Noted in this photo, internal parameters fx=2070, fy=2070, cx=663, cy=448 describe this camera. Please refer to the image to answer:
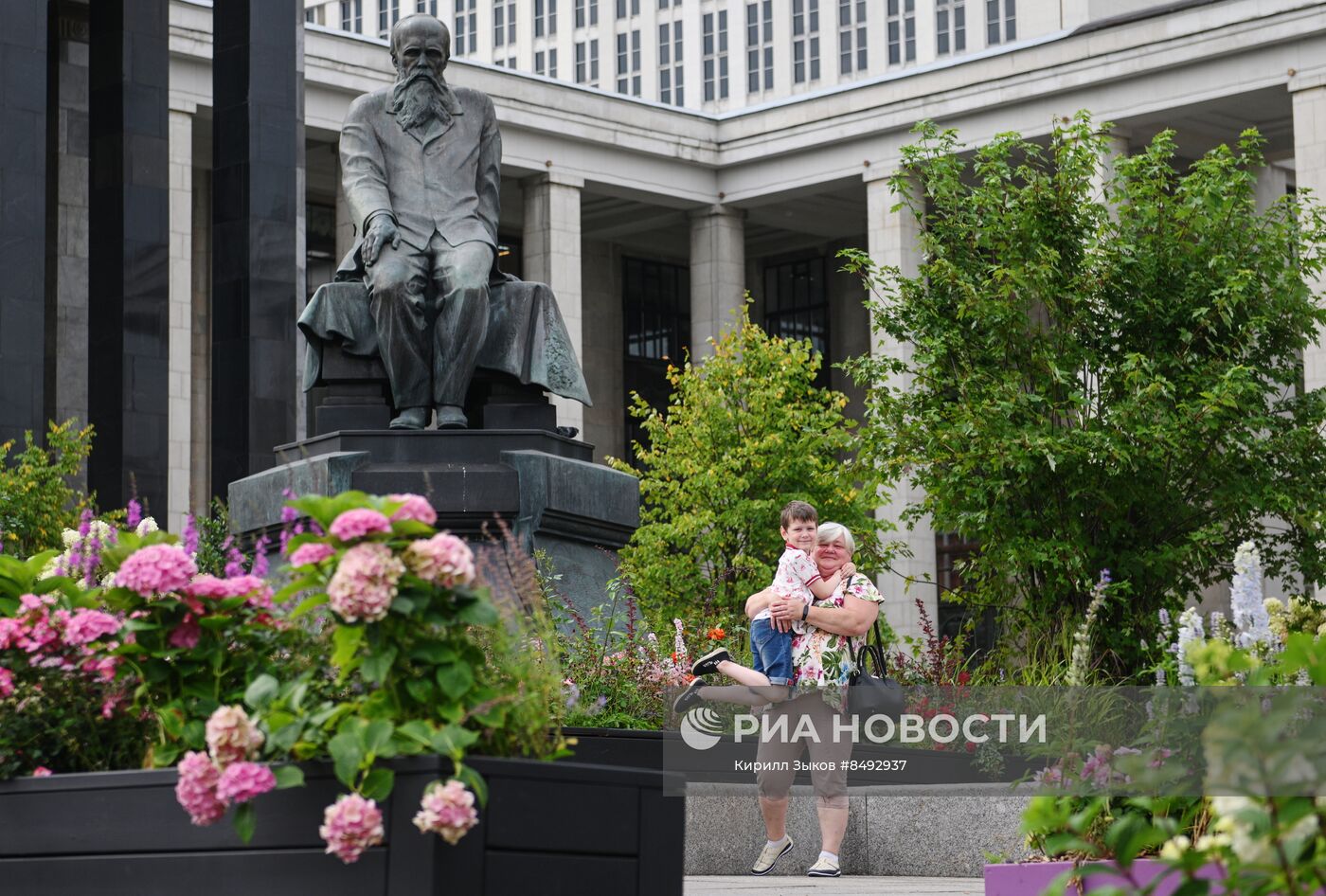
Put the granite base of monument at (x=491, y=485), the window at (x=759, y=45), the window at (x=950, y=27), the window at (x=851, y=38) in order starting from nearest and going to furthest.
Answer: the granite base of monument at (x=491, y=485) < the window at (x=950, y=27) < the window at (x=851, y=38) < the window at (x=759, y=45)

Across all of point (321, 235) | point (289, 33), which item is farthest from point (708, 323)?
point (289, 33)

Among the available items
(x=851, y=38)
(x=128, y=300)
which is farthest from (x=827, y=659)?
(x=851, y=38)

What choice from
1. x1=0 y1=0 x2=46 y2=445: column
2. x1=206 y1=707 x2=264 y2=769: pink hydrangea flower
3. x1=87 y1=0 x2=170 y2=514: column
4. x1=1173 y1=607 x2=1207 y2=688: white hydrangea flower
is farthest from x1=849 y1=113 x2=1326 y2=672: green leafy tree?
x1=206 y1=707 x2=264 y2=769: pink hydrangea flower

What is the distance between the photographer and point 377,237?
1339 centimetres

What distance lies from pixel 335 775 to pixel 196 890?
1.96ft

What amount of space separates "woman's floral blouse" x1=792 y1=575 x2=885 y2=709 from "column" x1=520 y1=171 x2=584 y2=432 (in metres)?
38.9

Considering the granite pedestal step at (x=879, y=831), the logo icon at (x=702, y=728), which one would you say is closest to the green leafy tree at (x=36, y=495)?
the logo icon at (x=702, y=728)

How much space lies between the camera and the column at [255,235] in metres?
29.8

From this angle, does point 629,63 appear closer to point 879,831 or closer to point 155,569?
point 879,831

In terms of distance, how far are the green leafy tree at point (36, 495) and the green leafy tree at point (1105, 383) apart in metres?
10.3

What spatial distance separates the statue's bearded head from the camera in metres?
13.8

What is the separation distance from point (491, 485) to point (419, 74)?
9.42 feet

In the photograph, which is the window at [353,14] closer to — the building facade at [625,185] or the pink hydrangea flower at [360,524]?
the building facade at [625,185]

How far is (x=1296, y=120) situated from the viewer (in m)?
42.8
